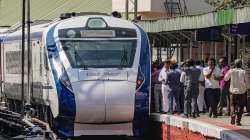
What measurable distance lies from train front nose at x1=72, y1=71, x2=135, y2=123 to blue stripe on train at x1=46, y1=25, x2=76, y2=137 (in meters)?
0.15

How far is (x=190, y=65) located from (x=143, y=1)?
97.1 ft

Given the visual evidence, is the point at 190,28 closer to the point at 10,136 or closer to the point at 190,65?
the point at 190,65

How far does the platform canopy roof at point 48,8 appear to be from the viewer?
54.1 metres

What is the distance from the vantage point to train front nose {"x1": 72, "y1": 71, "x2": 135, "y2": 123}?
1683 cm

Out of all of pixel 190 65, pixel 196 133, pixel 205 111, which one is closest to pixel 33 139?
pixel 196 133

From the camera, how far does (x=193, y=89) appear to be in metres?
19.1

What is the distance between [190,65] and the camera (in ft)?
63.4

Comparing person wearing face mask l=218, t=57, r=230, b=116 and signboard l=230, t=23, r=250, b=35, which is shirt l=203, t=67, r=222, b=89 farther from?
signboard l=230, t=23, r=250, b=35

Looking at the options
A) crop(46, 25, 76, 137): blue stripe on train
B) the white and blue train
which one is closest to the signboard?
the white and blue train

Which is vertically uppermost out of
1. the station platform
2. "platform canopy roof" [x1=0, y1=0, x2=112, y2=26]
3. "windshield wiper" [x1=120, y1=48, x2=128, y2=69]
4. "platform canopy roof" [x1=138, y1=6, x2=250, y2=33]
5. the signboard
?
"platform canopy roof" [x1=0, y1=0, x2=112, y2=26]

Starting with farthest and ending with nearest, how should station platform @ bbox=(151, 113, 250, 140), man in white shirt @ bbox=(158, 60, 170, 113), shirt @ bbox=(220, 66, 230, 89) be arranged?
man in white shirt @ bbox=(158, 60, 170, 113) → shirt @ bbox=(220, 66, 230, 89) → station platform @ bbox=(151, 113, 250, 140)

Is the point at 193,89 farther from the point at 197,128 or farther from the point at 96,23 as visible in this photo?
the point at 197,128

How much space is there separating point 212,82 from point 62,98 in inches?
191

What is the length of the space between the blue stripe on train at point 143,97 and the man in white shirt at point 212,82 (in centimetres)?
247
